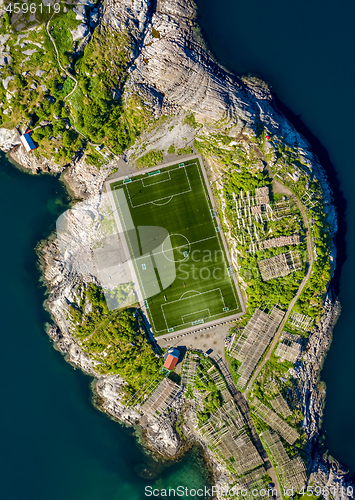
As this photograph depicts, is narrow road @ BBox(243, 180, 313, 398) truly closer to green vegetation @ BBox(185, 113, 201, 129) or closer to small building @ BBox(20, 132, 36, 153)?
green vegetation @ BBox(185, 113, 201, 129)

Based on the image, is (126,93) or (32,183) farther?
(32,183)

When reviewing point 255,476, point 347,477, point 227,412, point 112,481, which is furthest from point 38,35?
point 347,477

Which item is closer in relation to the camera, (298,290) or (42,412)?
(298,290)

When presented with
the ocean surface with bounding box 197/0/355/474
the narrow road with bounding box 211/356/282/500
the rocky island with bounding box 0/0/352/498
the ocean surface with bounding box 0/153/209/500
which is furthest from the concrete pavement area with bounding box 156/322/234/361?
the ocean surface with bounding box 197/0/355/474

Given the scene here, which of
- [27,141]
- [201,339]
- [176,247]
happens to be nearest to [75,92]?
[27,141]

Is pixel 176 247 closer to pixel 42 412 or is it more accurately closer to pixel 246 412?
pixel 246 412

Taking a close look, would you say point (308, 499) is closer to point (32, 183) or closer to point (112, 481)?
point (112, 481)
